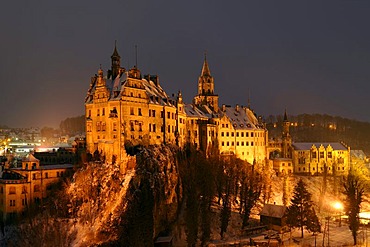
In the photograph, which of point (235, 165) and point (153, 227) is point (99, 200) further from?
point (235, 165)

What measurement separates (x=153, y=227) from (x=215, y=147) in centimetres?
3904

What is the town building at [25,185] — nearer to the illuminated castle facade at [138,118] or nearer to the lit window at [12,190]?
the lit window at [12,190]

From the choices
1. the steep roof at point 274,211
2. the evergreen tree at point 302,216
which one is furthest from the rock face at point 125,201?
the evergreen tree at point 302,216

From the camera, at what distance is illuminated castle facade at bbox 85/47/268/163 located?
65.9 meters

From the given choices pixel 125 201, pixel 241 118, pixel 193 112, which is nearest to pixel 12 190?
pixel 125 201

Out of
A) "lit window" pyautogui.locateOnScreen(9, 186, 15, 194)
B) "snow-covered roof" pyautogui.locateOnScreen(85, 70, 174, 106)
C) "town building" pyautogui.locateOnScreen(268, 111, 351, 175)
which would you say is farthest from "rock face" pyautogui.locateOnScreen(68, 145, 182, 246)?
"town building" pyautogui.locateOnScreen(268, 111, 351, 175)

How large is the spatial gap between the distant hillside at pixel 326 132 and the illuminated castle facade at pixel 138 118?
79.4 m

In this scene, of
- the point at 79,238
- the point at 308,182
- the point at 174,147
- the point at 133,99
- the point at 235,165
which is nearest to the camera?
the point at 79,238

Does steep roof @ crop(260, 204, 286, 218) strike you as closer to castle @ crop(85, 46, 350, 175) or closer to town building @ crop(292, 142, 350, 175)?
castle @ crop(85, 46, 350, 175)

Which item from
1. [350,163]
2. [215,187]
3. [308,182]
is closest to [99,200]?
[215,187]

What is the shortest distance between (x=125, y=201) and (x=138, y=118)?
57.4ft

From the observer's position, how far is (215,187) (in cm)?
7600

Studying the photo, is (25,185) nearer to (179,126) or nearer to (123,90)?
(123,90)

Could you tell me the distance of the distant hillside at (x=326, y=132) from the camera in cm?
16712
